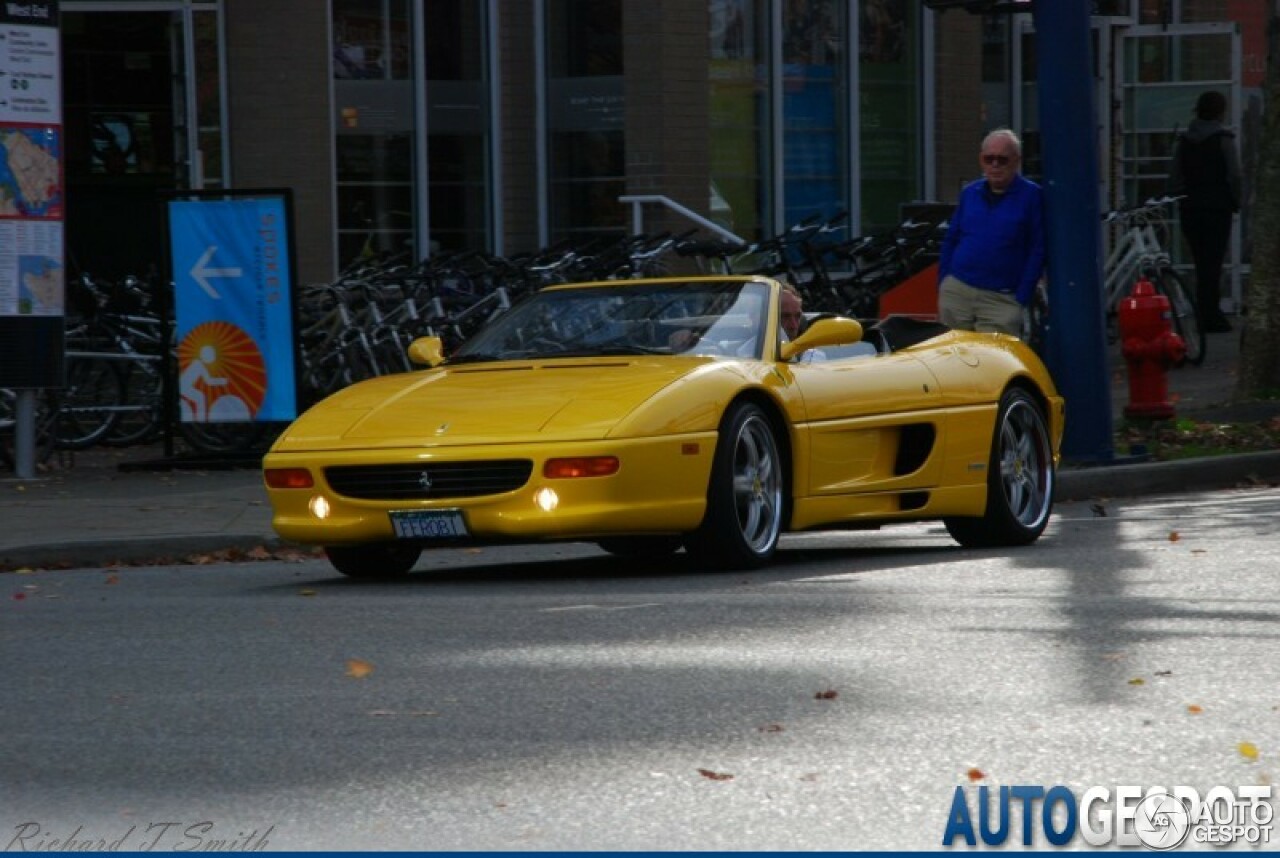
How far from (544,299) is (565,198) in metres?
11.4

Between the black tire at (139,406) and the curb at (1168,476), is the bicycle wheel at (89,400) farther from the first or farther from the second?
the curb at (1168,476)

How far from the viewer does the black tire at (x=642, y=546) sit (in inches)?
435

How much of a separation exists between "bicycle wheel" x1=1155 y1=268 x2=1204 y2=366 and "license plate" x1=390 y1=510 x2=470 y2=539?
12.4m

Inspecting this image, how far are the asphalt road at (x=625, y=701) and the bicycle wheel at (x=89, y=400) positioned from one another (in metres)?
6.61

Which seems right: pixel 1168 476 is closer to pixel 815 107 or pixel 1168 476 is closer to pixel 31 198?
pixel 31 198

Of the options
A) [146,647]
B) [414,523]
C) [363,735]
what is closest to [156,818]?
[363,735]

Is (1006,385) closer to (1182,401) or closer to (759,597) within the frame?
(759,597)

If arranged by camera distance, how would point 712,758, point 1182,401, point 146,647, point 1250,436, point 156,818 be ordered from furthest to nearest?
1. point 1182,401
2. point 1250,436
3. point 146,647
4. point 712,758
5. point 156,818

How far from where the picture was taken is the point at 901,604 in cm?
918

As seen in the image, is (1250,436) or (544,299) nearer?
(544,299)

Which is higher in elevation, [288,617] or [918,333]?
[918,333]

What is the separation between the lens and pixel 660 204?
885 inches

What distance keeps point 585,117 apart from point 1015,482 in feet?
38.0

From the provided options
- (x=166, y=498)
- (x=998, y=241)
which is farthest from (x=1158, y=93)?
(x=166, y=498)
